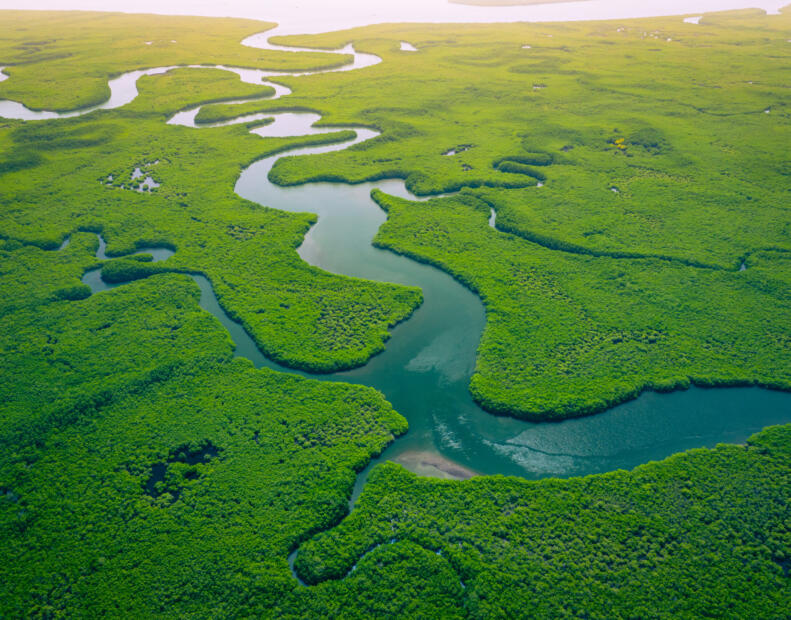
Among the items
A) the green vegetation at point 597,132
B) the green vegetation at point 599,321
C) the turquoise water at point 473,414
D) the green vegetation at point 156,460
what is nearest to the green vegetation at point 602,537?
the turquoise water at point 473,414

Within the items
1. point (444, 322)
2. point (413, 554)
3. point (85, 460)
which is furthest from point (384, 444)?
point (85, 460)

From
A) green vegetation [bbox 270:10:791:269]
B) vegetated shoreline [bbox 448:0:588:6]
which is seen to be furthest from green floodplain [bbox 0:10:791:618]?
vegetated shoreline [bbox 448:0:588:6]

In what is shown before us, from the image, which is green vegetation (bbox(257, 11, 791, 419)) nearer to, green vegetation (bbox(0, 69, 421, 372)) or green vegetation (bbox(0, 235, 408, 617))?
green vegetation (bbox(0, 69, 421, 372))

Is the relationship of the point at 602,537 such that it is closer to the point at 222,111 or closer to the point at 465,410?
the point at 465,410

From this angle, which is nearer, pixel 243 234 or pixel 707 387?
pixel 707 387

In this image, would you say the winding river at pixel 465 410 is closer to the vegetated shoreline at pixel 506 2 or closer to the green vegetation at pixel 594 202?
the green vegetation at pixel 594 202

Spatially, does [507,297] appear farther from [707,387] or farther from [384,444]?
[384,444]
